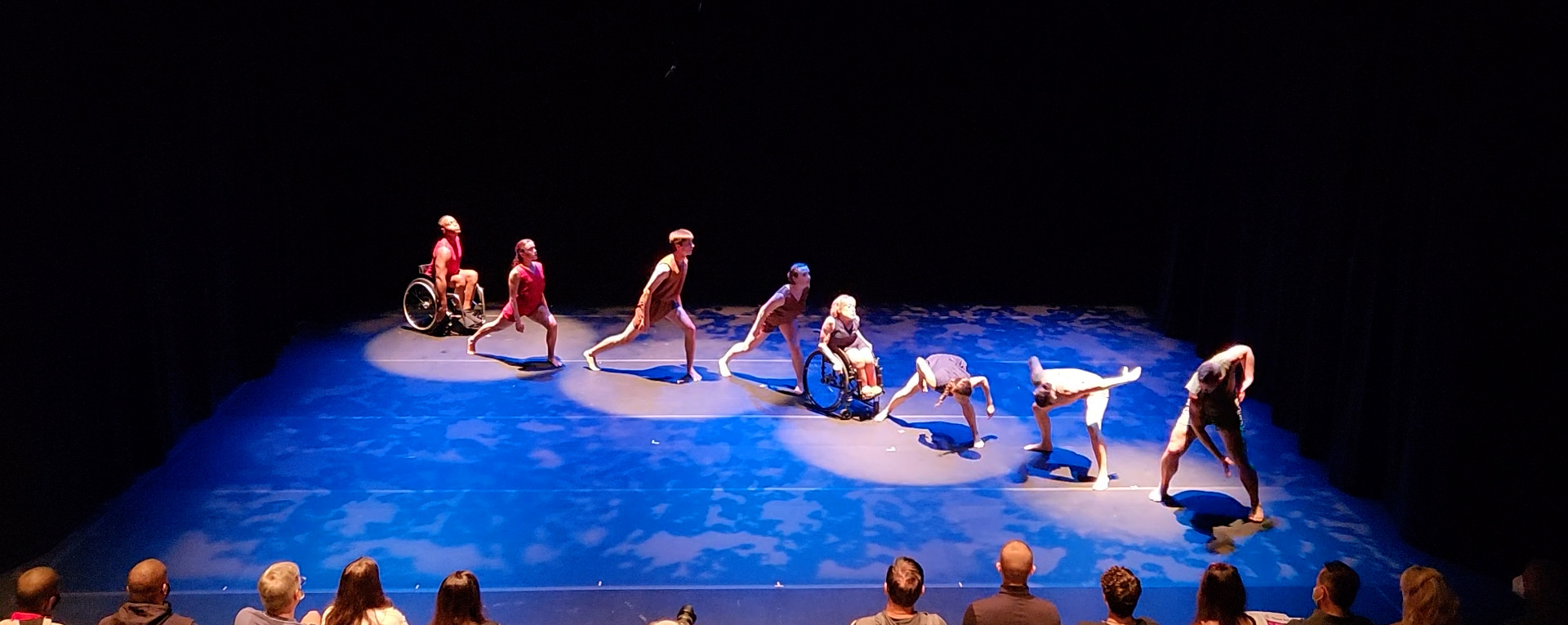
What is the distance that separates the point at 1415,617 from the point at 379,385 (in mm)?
7339

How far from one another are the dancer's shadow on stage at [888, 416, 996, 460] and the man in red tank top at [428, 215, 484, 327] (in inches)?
174

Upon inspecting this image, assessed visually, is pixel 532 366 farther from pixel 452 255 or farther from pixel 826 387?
pixel 826 387

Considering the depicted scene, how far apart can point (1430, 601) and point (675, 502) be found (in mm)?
3935

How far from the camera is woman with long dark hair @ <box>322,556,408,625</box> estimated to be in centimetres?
365

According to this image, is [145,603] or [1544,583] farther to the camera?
[1544,583]

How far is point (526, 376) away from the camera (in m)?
9.01

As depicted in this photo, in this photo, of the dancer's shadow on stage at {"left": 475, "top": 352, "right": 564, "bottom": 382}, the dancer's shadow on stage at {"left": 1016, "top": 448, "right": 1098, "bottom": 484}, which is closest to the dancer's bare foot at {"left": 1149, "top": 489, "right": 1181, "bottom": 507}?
the dancer's shadow on stage at {"left": 1016, "top": 448, "right": 1098, "bottom": 484}

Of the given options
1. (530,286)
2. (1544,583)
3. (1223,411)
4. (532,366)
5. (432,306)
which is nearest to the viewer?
(1544,583)

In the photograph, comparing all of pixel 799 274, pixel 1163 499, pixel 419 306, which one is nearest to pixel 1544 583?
pixel 1163 499

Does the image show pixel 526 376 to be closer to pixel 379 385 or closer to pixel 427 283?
pixel 379 385

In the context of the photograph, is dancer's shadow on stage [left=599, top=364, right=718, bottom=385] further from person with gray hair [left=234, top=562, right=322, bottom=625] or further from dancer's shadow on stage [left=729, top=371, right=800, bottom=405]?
person with gray hair [left=234, top=562, right=322, bottom=625]

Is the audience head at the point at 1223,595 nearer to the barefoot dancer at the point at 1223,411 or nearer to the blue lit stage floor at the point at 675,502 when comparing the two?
the blue lit stage floor at the point at 675,502

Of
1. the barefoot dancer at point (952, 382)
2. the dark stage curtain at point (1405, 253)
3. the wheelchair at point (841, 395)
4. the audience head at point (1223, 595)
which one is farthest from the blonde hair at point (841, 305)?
the audience head at point (1223, 595)

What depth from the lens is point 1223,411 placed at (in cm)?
599
